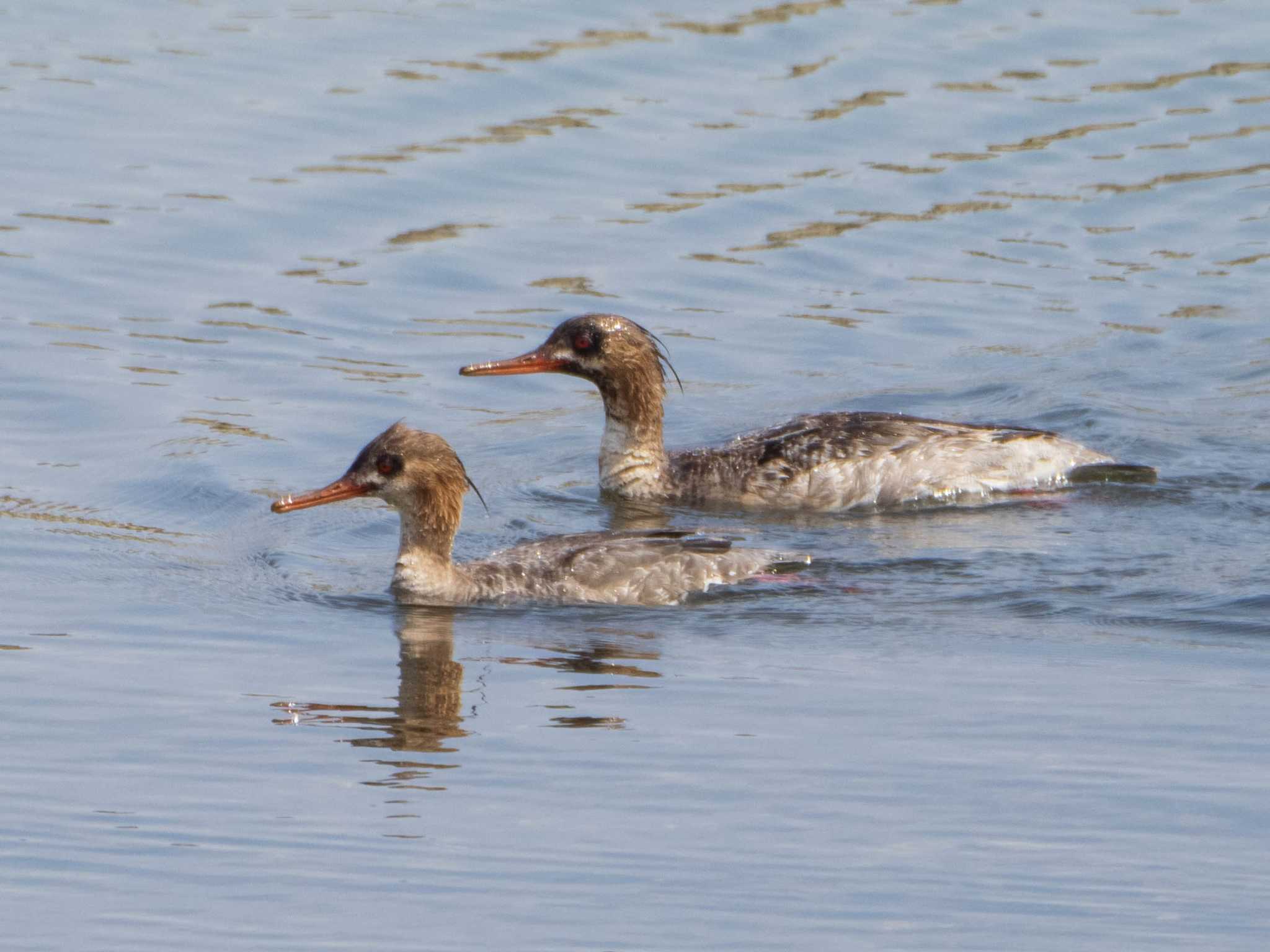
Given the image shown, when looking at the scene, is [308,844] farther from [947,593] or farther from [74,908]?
[947,593]

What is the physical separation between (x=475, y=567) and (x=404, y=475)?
0.66 meters

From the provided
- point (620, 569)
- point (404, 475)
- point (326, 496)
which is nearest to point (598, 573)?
point (620, 569)

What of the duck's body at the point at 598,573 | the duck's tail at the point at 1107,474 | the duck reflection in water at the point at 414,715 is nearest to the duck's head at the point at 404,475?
the duck's body at the point at 598,573

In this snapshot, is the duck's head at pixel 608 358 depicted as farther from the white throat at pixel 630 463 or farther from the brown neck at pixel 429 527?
the brown neck at pixel 429 527

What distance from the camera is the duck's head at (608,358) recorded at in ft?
48.3

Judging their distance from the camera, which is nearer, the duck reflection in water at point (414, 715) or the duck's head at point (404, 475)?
the duck reflection in water at point (414, 715)

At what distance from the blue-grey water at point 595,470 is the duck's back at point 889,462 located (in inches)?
13.1

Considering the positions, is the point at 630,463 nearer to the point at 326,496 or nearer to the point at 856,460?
the point at 856,460

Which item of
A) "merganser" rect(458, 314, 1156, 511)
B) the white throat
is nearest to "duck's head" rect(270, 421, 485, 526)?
"merganser" rect(458, 314, 1156, 511)

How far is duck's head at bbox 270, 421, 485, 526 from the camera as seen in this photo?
11.9 metres

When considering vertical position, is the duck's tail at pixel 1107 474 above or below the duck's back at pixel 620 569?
above

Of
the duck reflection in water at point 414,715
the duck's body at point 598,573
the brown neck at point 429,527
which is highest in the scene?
the brown neck at point 429,527

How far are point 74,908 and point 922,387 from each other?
990 centimetres

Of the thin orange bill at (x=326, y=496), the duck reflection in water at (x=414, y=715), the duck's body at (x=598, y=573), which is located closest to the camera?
the duck reflection in water at (x=414, y=715)
